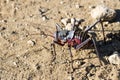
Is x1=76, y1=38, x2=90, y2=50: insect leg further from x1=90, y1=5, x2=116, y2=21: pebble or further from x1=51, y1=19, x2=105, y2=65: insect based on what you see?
x1=90, y1=5, x2=116, y2=21: pebble

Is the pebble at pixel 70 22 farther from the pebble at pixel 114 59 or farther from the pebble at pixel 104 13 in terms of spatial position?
the pebble at pixel 114 59

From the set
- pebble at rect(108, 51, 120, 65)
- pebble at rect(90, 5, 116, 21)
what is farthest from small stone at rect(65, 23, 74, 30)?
pebble at rect(108, 51, 120, 65)

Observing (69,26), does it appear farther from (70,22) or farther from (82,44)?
(82,44)

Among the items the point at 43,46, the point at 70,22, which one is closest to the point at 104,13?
the point at 70,22

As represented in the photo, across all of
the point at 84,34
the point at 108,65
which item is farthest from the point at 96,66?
the point at 84,34

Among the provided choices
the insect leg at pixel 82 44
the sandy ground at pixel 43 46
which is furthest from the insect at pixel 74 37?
the sandy ground at pixel 43 46

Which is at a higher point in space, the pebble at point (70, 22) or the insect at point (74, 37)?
the pebble at point (70, 22)

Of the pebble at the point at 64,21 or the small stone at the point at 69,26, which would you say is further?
the pebble at the point at 64,21

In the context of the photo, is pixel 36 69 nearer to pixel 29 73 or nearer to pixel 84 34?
pixel 29 73

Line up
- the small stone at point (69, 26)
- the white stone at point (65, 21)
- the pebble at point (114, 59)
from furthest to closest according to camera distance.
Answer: the white stone at point (65, 21)
the small stone at point (69, 26)
the pebble at point (114, 59)
